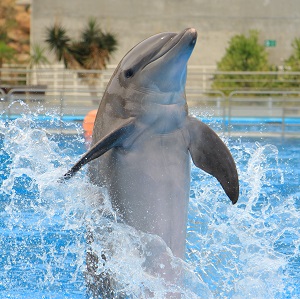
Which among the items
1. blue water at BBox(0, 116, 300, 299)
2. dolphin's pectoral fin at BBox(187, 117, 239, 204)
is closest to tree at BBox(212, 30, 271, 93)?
blue water at BBox(0, 116, 300, 299)

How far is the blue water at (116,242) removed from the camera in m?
4.30

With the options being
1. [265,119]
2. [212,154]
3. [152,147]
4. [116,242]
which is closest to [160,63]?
[152,147]

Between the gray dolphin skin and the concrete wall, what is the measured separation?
23.3 m

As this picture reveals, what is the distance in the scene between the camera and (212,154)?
13.8ft

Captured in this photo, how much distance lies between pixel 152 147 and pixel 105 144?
0.29 meters

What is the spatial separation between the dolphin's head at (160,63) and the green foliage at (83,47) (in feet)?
72.7

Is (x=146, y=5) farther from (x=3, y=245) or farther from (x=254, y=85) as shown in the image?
(x=3, y=245)

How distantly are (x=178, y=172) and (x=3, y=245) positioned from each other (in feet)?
9.57

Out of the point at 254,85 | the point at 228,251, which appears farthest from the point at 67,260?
the point at 254,85

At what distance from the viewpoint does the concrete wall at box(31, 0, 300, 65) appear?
27.4 m

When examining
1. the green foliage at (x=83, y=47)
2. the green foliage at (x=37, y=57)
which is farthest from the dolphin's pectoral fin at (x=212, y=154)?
the green foliage at (x=37, y=57)

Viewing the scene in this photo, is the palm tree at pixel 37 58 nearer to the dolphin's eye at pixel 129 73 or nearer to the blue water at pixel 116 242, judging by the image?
the blue water at pixel 116 242

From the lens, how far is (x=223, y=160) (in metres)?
4.21

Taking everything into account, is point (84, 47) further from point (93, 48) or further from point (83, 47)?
point (93, 48)
